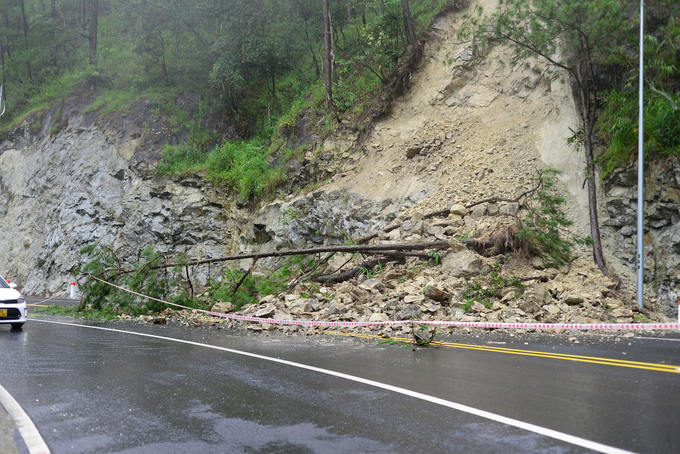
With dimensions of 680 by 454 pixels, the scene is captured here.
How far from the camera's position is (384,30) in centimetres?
2389

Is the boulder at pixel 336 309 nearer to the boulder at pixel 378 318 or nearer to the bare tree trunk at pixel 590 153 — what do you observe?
the boulder at pixel 378 318

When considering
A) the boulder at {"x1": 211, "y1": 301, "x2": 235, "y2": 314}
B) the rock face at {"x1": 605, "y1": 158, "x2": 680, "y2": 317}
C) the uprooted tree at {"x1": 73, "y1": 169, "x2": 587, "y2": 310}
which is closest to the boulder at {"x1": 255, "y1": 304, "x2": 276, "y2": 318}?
the boulder at {"x1": 211, "y1": 301, "x2": 235, "y2": 314}

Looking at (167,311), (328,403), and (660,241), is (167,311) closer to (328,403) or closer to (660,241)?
(328,403)

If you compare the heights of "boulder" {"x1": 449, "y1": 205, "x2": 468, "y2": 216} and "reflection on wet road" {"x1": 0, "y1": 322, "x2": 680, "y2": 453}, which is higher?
"boulder" {"x1": 449, "y1": 205, "x2": 468, "y2": 216}

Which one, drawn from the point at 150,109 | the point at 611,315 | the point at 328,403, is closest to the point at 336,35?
the point at 150,109

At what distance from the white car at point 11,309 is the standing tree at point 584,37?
15.0 m

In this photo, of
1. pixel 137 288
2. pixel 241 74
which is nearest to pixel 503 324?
pixel 137 288

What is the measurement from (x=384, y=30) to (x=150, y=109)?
1511 centimetres

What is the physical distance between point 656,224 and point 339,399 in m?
13.2

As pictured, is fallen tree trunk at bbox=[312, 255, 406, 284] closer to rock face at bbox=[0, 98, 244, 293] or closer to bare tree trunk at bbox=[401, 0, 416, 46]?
rock face at bbox=[0, 98, 244, 293]

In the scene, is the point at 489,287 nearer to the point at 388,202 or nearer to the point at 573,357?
the point at 573,357

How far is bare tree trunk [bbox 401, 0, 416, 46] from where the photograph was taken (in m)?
22.6

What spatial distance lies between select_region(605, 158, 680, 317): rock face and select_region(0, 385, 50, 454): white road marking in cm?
1447

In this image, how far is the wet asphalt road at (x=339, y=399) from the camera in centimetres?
405
